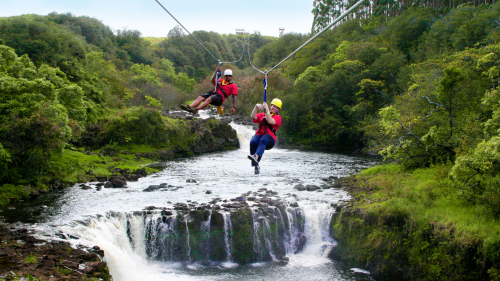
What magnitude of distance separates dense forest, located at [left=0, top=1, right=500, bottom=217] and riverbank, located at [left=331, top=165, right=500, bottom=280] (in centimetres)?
Answer: 145

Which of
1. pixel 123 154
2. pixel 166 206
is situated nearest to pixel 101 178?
pixel 166 206

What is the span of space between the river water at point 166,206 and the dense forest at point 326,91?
15.5 ft

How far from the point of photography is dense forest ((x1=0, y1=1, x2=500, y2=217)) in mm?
22000

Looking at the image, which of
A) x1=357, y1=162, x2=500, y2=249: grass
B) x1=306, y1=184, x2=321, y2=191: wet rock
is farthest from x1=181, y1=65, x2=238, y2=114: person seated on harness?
x1=306, y1=184, x2=321, y2=191: wet rock

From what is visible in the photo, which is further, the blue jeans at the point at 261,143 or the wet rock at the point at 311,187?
the wet rock at the point at 311,187

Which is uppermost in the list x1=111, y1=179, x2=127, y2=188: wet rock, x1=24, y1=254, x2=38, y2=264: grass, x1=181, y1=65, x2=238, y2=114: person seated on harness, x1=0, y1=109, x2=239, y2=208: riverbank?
x1=181, y1=65, x2=238, y2=114: person seated on harness

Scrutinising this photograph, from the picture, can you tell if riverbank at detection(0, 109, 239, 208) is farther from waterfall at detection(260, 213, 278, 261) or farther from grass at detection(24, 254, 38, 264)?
waterfall at detection(260, 213, 278, 261)

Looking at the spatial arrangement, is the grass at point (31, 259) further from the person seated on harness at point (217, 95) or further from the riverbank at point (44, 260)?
the person seated on harness at point (217, 95)

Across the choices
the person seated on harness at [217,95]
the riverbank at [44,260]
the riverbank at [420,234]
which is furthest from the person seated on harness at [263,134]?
the riverbank at [420,234]

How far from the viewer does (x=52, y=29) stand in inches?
1877

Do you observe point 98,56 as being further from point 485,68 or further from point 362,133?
point 485,68

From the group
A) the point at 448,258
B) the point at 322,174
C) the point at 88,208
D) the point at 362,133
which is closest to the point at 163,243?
the point at 88,208

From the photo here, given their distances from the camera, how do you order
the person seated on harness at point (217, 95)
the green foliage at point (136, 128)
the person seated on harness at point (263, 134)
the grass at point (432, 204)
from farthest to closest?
the green foliage at point (136, 128) < the grass at point (432, 204) < the person seated on harness at point (263, 134) < the person seated on harness at point (217, 95)

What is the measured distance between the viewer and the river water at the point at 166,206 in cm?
1673
